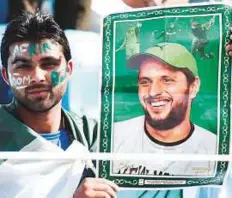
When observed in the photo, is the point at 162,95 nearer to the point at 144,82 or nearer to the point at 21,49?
the point at 144,82

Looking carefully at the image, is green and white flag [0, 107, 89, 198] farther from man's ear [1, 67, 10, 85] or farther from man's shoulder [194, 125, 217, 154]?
man's shoulder [194, 125, 217, 154]

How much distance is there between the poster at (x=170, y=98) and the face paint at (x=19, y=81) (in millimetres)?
287

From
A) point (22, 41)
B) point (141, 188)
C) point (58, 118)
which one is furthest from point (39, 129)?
point (141, 188)

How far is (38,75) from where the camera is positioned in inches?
67.0

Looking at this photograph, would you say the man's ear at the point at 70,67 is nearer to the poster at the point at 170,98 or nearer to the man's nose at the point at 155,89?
the poster at the point at 170,98

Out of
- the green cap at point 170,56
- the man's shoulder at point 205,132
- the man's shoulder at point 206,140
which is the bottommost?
the man's shoulder at point 206,140

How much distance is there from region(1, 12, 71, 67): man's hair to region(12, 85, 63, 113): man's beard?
0.14 metres

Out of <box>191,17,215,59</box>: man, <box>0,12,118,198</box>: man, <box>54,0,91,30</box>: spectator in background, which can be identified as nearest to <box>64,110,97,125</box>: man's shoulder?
<box>0,12,118,198</box>: man

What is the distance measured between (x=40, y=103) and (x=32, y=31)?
276mm

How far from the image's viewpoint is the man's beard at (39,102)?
1728 mm

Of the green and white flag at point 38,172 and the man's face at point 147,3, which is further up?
the man's face at point 147,3

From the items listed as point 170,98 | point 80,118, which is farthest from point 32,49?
point 170,98

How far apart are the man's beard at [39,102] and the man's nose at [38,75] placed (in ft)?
0.20

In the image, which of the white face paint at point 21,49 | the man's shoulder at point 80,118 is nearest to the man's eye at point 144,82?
the man's shoulder at point 80,118
